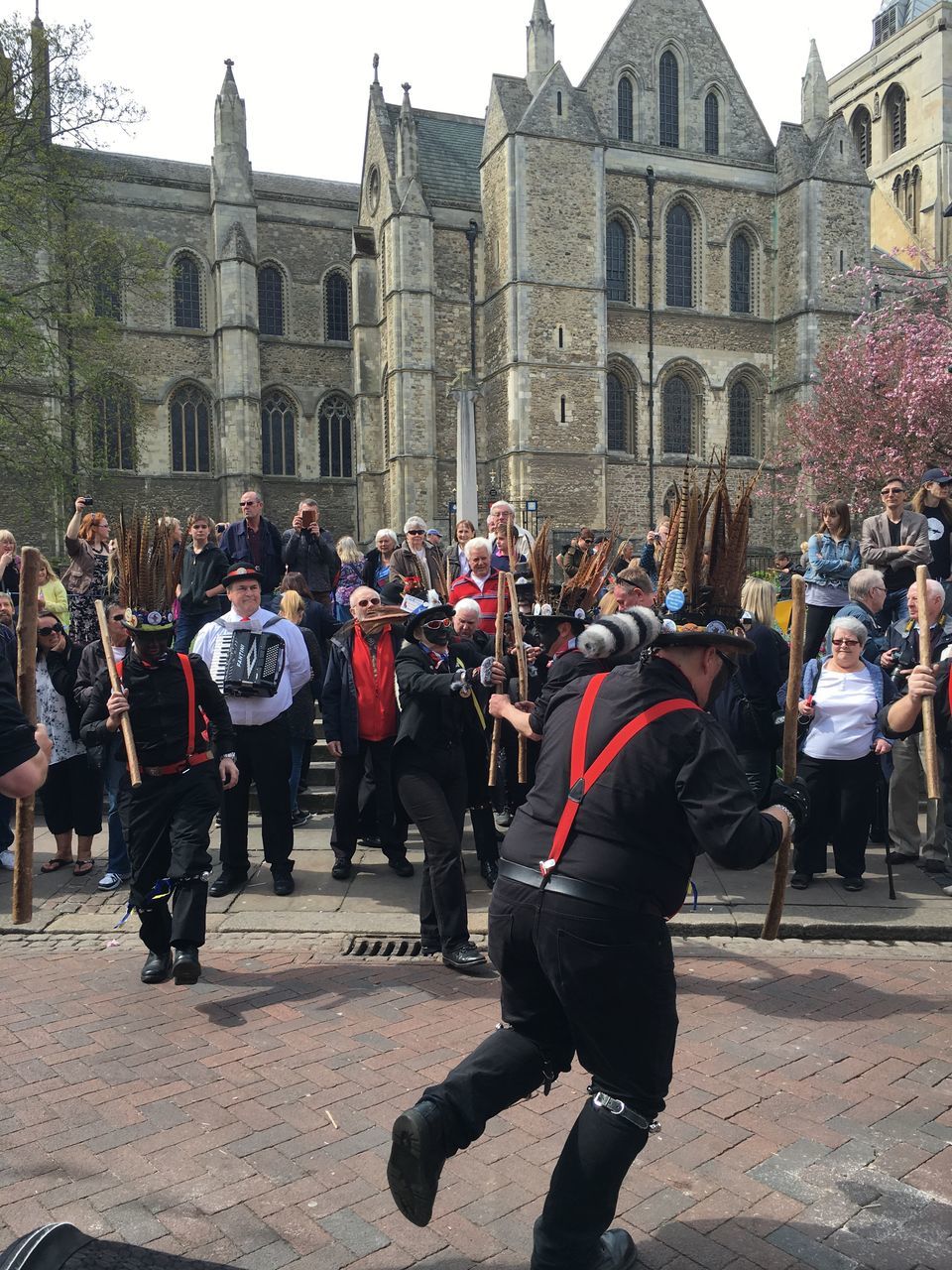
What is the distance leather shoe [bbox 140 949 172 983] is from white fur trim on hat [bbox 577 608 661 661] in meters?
3.67

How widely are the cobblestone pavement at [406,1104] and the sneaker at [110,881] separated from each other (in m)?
1.33

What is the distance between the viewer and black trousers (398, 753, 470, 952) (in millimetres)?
5750

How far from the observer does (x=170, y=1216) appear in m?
3.41

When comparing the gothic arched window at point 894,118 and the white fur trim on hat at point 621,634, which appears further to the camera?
the gothic arched window at point 894,118

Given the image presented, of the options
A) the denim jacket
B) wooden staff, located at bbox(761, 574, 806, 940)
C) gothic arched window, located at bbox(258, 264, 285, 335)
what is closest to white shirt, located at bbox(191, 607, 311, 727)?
wooden staff, located at bbox(761, 574, 806, 940)

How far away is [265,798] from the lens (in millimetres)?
7234

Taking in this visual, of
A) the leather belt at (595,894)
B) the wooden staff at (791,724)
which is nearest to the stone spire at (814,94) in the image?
the wooden staff at (791,724)

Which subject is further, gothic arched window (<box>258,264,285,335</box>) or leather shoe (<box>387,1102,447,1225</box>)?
gothic arched window (<box>258,264,285,335</box>)

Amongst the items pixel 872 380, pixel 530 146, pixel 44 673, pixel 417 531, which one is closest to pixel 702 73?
pixel 530 146

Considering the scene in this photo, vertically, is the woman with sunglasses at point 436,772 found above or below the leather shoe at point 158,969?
above

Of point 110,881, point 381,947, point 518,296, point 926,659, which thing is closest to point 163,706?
point 381,947

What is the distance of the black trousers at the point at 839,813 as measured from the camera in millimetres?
7301

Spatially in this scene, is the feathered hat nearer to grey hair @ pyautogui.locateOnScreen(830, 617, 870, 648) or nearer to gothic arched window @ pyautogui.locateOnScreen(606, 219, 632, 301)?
grey hair @ pyautogui.locateOnScreen(830, 617, 870, 648)

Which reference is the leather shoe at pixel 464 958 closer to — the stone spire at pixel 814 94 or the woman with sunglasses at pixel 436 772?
the woman with sunglasses at pixel 436 772
